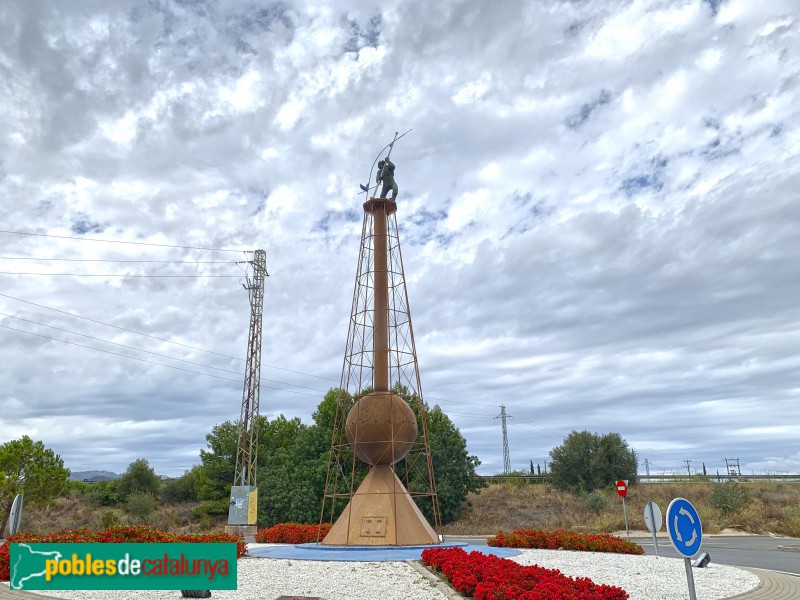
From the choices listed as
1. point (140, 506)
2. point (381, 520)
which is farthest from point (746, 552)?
point (140, 506)

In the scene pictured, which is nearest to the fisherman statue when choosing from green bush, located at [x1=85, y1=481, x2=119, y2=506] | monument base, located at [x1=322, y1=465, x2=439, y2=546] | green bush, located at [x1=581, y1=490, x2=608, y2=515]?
monument base, located at [x1=322, y1=465, x2=439, y2=546]

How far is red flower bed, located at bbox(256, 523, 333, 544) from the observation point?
81.2ft

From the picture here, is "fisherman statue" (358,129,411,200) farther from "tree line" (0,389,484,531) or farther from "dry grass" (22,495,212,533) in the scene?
"dry grass" (22,495,212,533)

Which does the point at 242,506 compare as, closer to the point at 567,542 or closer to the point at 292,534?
the point at 292,534

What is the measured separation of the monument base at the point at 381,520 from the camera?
68.4ft

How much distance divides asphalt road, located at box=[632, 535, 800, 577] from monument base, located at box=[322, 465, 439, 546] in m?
7.85

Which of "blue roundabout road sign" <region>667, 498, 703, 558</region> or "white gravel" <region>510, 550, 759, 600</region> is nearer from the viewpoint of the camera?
"blue roundabout road sign" <region>667, 498, 703, 558</region>

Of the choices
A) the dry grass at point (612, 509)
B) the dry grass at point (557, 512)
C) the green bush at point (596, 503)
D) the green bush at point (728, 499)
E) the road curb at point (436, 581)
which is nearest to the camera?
the road curb at point (436, 581)

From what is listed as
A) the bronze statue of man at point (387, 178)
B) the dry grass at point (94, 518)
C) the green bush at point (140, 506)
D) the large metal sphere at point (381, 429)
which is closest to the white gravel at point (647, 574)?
the large metal sphere at point (381, 429)

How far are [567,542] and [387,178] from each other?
1544 centimetres

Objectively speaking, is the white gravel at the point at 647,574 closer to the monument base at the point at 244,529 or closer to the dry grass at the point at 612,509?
the dry grass at the point at 612,509

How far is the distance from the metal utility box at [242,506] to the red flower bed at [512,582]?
23.4m

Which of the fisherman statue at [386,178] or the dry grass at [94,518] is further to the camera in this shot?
the dry grass at [94,518]

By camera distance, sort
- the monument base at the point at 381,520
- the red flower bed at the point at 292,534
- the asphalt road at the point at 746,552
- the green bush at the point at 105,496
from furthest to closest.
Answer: the green bush at the point at 105,496, the red flower bed at the point at 292,534, the monument base at the point at 381,520, the asphalt road at the point at 746,552
